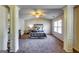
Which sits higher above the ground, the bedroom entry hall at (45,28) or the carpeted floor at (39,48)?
the bedroom entry hall at (45,28)

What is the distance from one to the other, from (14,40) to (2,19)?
0.77m

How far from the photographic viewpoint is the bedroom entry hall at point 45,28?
12.0 ft

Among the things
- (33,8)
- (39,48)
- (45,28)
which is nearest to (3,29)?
(39,48)

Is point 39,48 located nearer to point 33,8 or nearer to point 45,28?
point 33,8

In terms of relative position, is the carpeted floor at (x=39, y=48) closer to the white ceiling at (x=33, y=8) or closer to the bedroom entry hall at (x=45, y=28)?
the bedroom entry hall at (x=45, y=28)

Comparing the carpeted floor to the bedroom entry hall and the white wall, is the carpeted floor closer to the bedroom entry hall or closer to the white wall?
the bedroom entry hall

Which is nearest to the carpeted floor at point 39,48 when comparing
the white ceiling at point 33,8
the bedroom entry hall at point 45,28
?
the bedroom entry hall at point 45,28

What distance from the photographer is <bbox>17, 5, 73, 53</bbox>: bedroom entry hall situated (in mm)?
3658

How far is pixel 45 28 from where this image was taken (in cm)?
743

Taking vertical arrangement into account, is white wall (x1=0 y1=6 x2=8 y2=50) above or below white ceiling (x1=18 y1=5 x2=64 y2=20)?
below

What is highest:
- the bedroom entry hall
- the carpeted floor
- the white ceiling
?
the white ceiling

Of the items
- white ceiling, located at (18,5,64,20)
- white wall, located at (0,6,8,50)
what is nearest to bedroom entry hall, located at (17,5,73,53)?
white ceiling, located at (18,5,64,20)
